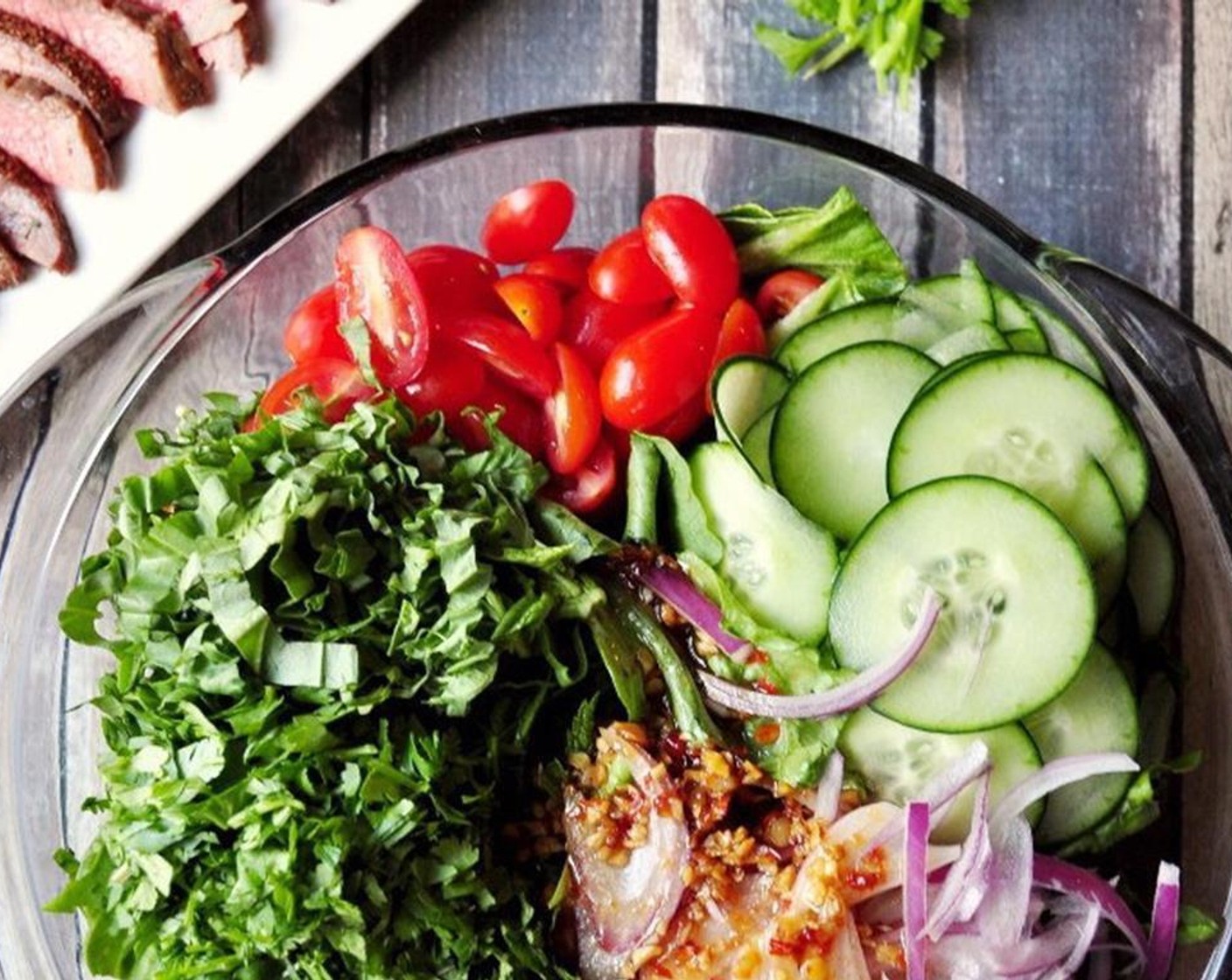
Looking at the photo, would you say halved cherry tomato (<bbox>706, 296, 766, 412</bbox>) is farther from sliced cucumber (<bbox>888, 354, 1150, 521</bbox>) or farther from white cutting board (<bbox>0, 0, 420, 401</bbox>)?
white cutting board (<bbox>0, 0, 420, 401</bbox>)

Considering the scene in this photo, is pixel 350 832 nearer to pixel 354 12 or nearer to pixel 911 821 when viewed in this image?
pixel 911 821

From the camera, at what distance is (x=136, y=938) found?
1851mm

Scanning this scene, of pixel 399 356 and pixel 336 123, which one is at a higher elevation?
pixel 336 123

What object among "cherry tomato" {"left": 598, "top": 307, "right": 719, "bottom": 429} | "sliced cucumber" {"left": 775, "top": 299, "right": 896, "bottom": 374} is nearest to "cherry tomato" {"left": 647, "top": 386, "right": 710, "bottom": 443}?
"cherry tomato" {"left": 598, "top": 307, "right": 719, "bottom": 429}

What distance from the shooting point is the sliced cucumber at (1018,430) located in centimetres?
192

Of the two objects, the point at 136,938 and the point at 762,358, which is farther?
the point at 762,358

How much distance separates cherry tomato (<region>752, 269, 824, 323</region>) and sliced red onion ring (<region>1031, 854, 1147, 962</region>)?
0.79 m

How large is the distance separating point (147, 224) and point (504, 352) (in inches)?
25.9

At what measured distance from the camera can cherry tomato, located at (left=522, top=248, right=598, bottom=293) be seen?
7.18 feet

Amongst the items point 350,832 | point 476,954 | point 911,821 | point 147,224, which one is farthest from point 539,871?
point 147,224

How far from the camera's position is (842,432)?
1985 millimetres

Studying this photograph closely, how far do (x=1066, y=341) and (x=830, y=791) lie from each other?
2.25 ft

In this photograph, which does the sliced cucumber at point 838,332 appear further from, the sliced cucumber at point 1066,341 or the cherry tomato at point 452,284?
the cherry tomato at point 452,284

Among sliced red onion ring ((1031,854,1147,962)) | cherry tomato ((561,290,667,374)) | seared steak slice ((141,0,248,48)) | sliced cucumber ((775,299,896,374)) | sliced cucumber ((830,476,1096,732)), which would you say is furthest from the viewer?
seared steak slice ((141,0,248,48))
